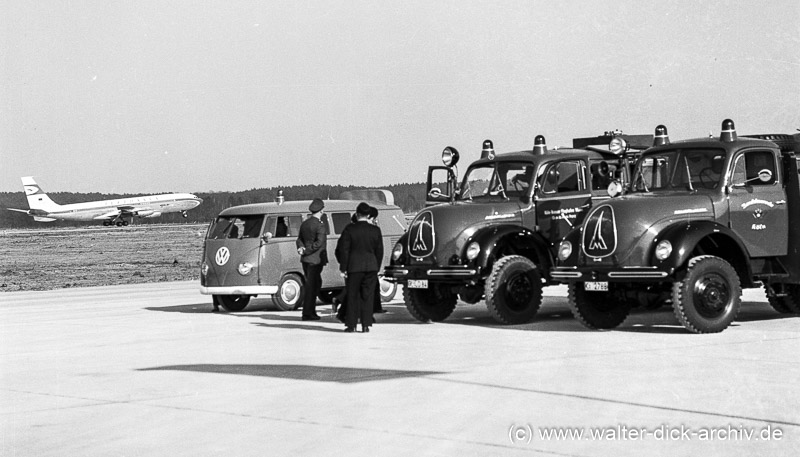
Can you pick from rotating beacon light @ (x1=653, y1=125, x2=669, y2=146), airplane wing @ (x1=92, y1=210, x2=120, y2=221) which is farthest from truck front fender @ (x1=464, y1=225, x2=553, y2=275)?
airplane wing @ (x1=92, y1=210, x2=120, y2=221)

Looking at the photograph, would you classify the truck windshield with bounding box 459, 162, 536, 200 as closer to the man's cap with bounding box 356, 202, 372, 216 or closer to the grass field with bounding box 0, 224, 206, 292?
the man's cap with bounding box 356, 202, 372, 216

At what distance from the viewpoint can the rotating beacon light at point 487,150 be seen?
19.2 m

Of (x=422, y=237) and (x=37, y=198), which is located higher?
(x=422, y=237)

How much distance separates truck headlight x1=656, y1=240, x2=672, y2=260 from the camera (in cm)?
1512

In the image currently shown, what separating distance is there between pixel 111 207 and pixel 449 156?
101 meters

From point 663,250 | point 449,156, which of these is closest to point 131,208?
point 449,156

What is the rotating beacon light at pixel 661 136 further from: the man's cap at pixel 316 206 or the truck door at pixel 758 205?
the man's cap at pixel 316 206

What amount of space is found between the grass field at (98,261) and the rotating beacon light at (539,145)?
19.4 meters

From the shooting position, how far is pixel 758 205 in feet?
53.2

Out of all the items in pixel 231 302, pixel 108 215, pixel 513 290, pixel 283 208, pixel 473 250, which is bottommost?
pixel 108 215

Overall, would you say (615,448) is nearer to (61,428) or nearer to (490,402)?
(490,402)

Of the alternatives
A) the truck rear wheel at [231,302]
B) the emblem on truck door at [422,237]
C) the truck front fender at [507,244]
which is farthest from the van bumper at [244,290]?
the truck front fender at [507,244]

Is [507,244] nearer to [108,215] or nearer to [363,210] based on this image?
[363,210]

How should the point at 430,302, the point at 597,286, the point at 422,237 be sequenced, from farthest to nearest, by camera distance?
the point at 430,302
the point at 422,237
the point at 597,286
